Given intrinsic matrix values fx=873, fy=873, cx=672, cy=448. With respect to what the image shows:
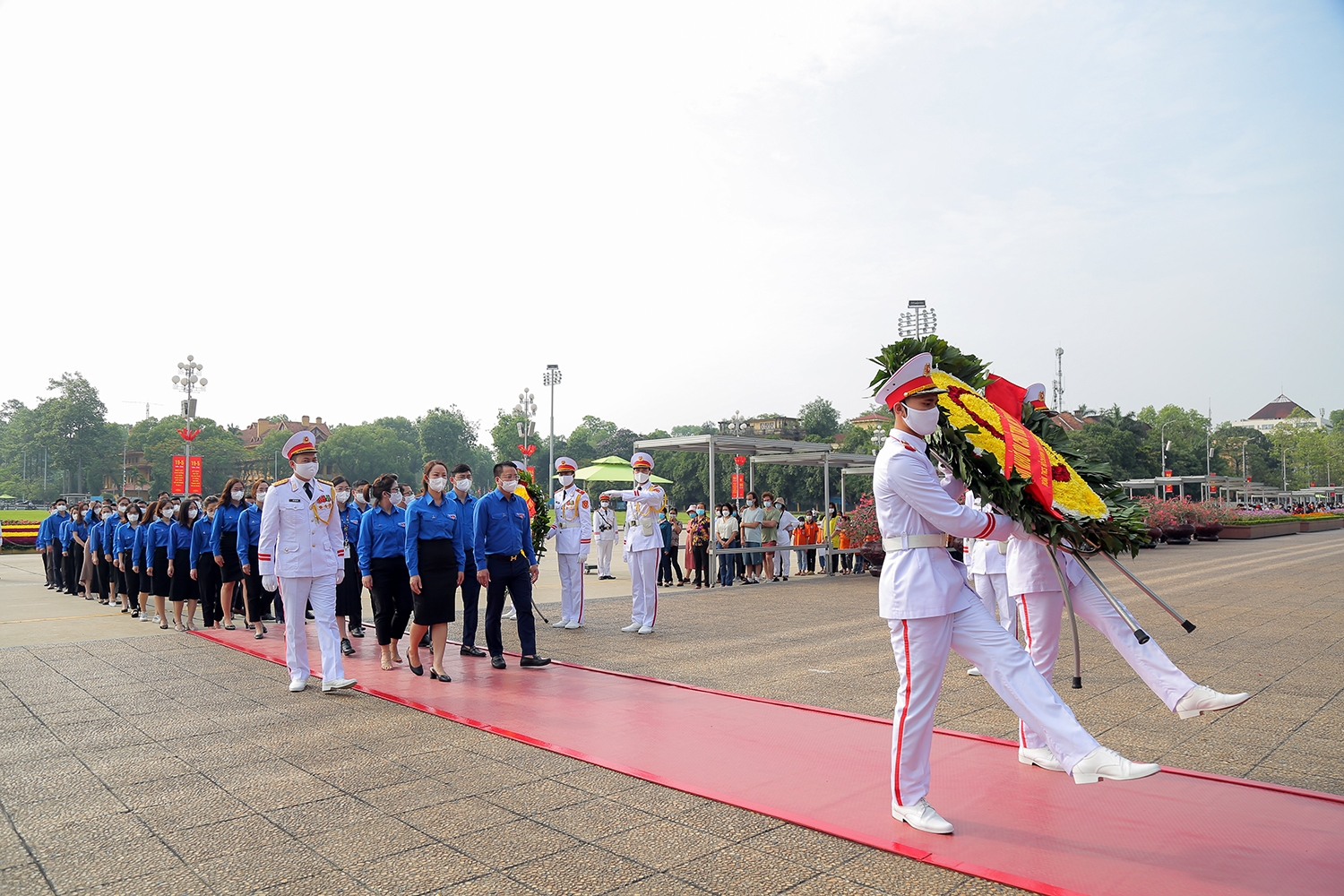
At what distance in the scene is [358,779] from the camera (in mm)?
4957

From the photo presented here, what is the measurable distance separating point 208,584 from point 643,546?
5726mm

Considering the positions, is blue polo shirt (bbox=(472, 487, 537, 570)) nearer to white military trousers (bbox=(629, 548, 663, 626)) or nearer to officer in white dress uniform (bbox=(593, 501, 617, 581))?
white military trousers (bbox=(629, 548, 663, 626))

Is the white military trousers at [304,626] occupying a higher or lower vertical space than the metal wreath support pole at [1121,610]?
lower

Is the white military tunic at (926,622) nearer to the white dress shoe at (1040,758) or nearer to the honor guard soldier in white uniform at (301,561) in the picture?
the white dress shoe at (1040,758)

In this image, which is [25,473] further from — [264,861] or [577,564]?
[264,861]

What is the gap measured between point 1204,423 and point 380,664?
12075 cm

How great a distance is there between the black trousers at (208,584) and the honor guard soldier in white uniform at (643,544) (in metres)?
5.20

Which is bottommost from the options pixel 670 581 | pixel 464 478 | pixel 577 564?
pixel 670 581

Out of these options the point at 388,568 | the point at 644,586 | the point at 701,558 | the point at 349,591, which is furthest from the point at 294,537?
the point at 701,558

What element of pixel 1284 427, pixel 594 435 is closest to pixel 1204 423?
pixel 1284 427

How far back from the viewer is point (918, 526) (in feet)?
13.7

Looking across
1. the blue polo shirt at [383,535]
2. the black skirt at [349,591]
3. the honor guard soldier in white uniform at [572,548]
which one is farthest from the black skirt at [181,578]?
the honor guard soldier in white uniform at [572,548]

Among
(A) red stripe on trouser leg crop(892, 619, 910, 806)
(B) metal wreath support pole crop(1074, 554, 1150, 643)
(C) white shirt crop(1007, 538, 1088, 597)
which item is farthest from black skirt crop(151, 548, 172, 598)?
(B) metal wreath support pole crop(1074, 554, 1150, 643)

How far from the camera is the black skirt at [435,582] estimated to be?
7.86m
